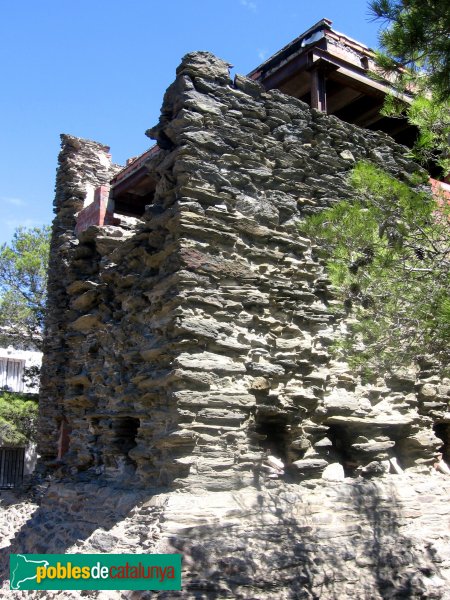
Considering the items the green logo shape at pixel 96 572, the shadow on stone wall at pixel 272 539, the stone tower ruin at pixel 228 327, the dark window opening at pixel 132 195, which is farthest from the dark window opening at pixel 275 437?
the dark window opening at pixel 132 195

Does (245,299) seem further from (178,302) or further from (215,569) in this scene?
(215,569)

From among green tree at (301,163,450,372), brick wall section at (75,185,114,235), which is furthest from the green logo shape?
brick wall section at (75,185,114,235)

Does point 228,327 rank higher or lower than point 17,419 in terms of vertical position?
higher

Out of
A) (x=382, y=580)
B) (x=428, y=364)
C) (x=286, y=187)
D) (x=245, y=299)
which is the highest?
(x=286, y=187)

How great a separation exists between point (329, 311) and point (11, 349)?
18.4m

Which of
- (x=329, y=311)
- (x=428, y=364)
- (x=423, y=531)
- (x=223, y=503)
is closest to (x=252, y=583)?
(x=223, y=503)

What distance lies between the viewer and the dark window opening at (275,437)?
17.1ft

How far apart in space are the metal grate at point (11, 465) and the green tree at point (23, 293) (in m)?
4.42

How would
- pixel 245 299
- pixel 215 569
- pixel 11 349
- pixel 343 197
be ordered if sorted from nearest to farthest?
pixel 215 569 → pixel 245 299 → pixel 343 197 → pixel 11 349

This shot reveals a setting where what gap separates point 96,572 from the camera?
14.1 ft

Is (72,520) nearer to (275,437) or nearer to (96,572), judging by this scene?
(96,572)

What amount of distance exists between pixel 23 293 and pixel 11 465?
5987 millimetres

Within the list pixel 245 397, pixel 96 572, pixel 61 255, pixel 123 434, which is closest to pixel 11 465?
pixel 61 255

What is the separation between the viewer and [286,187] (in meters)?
5.81
